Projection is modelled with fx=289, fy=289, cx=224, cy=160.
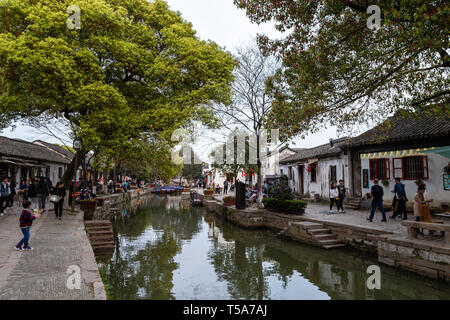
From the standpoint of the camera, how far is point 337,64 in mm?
9117

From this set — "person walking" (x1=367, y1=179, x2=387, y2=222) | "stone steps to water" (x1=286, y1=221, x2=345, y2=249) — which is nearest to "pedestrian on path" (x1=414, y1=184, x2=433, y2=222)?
"person walking" (x1=367, y1=179, x2=387, y2=222)

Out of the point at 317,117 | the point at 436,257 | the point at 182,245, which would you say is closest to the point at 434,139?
the point at 317,117

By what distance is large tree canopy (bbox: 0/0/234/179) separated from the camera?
1239 cm

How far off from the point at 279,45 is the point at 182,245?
8.34 meters

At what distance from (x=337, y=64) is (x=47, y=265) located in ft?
30.9

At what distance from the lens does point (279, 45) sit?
977cm

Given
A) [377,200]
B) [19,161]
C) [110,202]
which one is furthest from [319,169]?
[19,161]

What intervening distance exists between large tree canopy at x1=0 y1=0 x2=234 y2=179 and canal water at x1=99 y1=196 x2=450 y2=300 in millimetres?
5800

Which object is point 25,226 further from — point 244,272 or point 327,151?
point 327,151

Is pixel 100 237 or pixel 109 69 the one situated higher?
pixel 109 69

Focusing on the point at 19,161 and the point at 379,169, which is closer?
the point at 379,169
